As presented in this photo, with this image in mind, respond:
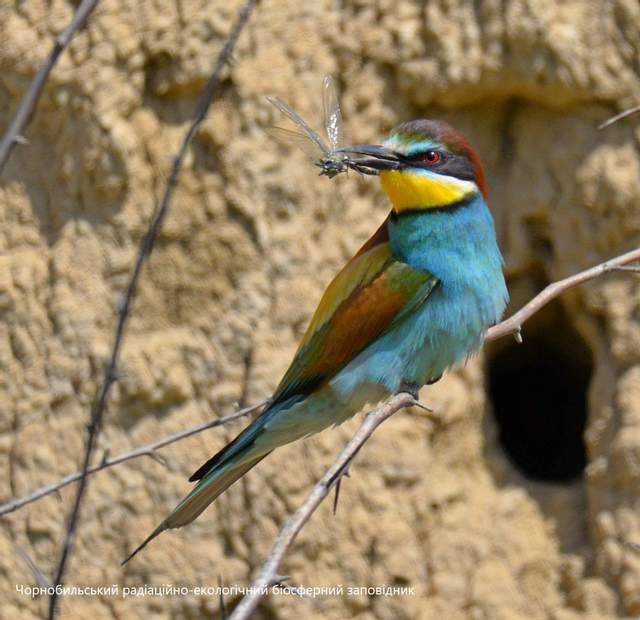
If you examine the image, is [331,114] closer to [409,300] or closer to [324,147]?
[324,147]

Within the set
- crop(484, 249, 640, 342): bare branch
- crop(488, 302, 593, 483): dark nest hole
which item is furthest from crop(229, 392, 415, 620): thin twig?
crop(488, 302, 593, 483): dark nest hole

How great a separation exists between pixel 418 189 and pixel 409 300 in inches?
8.6

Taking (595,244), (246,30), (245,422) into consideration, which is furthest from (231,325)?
(595,244)

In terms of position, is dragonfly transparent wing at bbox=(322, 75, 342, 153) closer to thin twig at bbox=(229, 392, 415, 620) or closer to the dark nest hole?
thin twig at bbox=(229, 392, 415, 620)

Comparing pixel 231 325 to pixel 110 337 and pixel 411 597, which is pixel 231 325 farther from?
pixel 411 597

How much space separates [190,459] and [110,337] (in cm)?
40

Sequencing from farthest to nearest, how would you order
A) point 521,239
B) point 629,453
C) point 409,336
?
1. point 521,239
2. point 629,453
3. point 409,336

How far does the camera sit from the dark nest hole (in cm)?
379

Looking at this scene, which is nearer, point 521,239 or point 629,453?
point 629,453

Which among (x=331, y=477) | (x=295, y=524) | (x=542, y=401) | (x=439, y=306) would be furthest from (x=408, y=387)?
(x=542, y=401)

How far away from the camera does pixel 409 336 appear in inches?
91.9

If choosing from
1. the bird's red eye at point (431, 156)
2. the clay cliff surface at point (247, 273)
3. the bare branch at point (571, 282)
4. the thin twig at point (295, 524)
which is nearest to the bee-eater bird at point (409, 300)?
the bird's red eye at point (431, 156)

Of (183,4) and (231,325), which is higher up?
(183,4)

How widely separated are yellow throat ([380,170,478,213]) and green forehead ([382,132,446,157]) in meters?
0.04
